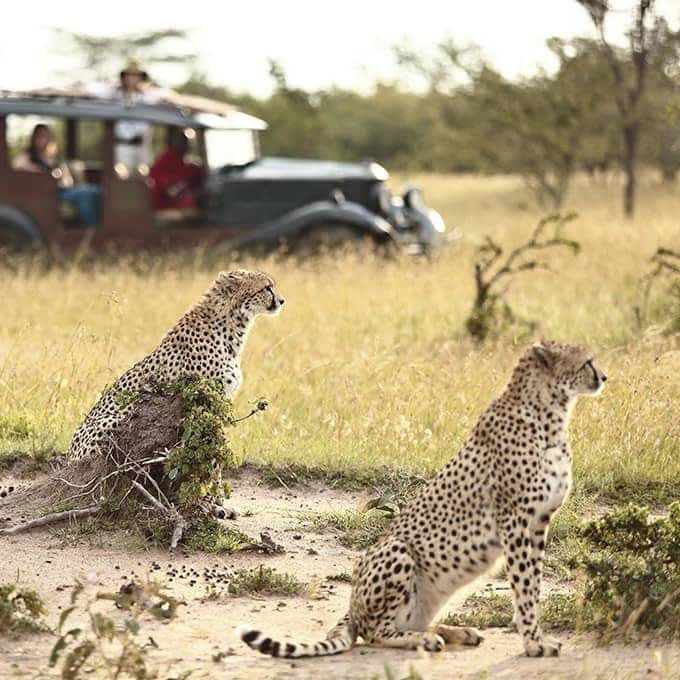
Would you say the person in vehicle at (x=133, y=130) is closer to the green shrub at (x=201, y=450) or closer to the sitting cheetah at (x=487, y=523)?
the green shrub at (x=201, y=450)

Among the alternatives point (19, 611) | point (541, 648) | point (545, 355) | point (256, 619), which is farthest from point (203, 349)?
point (541, 648)

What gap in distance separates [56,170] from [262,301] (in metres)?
7.73

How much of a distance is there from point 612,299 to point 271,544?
6.90m

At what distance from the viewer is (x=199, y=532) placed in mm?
6355

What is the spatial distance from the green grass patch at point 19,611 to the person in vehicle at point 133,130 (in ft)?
31.4

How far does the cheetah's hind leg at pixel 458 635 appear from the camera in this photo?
5130 millimetres

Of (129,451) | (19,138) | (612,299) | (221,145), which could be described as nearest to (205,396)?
(129,451)

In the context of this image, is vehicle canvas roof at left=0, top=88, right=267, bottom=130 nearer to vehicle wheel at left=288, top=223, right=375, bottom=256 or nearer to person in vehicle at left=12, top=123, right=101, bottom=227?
person in vehicle at left=12, top=123, right=101, bottom=227

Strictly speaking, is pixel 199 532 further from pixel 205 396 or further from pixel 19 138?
pixel 19 138

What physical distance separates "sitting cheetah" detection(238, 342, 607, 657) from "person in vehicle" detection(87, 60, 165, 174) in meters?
9.68

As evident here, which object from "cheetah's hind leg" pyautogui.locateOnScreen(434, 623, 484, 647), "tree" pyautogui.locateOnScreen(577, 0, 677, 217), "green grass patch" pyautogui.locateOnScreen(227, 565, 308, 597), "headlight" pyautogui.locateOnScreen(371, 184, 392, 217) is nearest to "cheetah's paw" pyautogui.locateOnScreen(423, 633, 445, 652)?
"cheetah's hind leg" pyautogui.locateOnScreen(434, 623, 484, 647)

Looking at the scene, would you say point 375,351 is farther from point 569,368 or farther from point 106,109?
point 106,109

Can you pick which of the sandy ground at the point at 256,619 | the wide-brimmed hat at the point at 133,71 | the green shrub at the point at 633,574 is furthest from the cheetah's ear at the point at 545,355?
the wide-brimmed hat at the point at 133,71

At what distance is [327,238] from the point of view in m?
14.8
